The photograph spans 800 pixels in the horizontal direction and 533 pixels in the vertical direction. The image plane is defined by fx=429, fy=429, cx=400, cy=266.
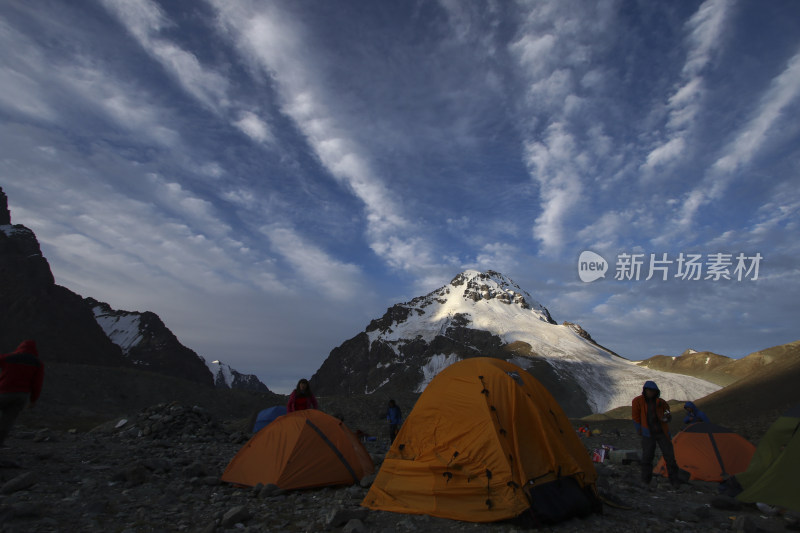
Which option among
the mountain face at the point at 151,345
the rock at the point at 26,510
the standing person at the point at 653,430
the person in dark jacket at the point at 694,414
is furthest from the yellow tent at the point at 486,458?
Result: the mountain face at the point at 151,345

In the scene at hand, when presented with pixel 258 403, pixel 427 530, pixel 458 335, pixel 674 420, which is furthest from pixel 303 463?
pixel 458 335

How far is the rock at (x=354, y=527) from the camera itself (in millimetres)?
5914

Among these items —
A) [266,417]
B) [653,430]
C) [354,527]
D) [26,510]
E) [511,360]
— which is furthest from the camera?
[511,360]

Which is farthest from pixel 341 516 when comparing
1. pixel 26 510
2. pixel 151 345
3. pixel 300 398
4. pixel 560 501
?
pixel 151 345

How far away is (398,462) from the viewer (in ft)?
25.2

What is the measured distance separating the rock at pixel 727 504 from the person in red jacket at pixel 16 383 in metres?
13.5

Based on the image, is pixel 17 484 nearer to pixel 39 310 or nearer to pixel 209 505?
pixel 209 505

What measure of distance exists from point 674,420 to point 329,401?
29397mm

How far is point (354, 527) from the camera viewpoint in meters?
5.95

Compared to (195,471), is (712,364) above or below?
above

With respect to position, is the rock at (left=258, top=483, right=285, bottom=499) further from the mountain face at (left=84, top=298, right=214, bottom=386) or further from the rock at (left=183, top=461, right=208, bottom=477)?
the mountain face at (left=84, top=298, right=214, bottom=386)

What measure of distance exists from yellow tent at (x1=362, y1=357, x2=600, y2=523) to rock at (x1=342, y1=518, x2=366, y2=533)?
3.53 ft

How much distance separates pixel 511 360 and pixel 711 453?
119 meters

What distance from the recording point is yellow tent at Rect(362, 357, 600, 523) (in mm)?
6668
